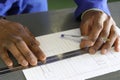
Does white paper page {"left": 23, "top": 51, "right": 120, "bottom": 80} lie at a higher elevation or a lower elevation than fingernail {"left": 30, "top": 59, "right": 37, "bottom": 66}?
lower

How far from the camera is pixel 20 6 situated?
3.80 feet

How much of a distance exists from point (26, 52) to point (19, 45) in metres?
0.04

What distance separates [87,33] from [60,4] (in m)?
1.21

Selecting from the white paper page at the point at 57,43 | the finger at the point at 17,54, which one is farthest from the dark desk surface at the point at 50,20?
the finger at the point at 17,54

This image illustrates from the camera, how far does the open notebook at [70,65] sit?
0.81 meters

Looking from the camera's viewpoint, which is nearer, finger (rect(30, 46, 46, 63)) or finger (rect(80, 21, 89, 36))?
finger (rect(30, 46, 46, 63))

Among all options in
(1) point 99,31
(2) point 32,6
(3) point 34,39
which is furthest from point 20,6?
(1) point 99,31

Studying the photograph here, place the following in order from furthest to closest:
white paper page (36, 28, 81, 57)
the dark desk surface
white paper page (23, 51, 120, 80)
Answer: the dark desk surface → white paper page (36, 28, 81, 57) → white paper page (23, 51, 120, 80)

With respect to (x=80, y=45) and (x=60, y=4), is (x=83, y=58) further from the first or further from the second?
(x=60, y=4)

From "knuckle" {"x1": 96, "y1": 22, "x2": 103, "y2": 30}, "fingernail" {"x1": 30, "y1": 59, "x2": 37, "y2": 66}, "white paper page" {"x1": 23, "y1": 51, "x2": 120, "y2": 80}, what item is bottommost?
"white paper page" {"x1": 23, "y1": 51, "x2": 120, "y2": 80}

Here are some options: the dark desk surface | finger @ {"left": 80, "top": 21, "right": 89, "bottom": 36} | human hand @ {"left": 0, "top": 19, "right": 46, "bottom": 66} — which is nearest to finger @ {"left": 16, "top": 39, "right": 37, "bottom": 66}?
human hand @ {"left": 0, "top": 19, "right": 46, "bottom": 66}

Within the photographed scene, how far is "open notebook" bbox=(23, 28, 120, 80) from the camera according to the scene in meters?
0.81

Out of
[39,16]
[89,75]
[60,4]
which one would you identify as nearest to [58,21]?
[39,16]

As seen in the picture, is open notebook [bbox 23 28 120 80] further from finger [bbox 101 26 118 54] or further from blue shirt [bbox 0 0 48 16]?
blue shirt [bbox 0 0 48 16]
